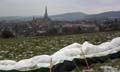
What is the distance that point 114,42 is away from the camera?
12.5 meters

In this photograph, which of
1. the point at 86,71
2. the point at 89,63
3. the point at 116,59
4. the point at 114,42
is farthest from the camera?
the point at 114,42

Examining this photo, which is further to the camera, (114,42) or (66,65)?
(114,42)

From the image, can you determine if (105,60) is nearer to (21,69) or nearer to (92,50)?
(92,50)

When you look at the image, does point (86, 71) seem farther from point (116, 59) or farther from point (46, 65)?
point (116, 59)

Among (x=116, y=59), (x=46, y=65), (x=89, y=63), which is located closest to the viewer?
(x=46, y=65)

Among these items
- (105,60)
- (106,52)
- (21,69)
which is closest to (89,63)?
(105,60)

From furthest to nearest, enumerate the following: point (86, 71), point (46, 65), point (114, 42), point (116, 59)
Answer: point (114, 42)
point (116, 59)
point (46, 65)
point (86, 71)

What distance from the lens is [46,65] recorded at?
957cm

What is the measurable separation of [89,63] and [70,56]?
0.82 m

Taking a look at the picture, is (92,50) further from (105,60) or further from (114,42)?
(114,42)

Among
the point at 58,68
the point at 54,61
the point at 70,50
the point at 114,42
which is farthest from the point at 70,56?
the point at 114,42

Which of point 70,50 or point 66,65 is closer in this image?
point 66,65

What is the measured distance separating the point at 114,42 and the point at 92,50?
1663mm

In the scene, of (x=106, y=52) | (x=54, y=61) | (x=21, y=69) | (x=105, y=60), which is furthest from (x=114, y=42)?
(x=21, y=69)
